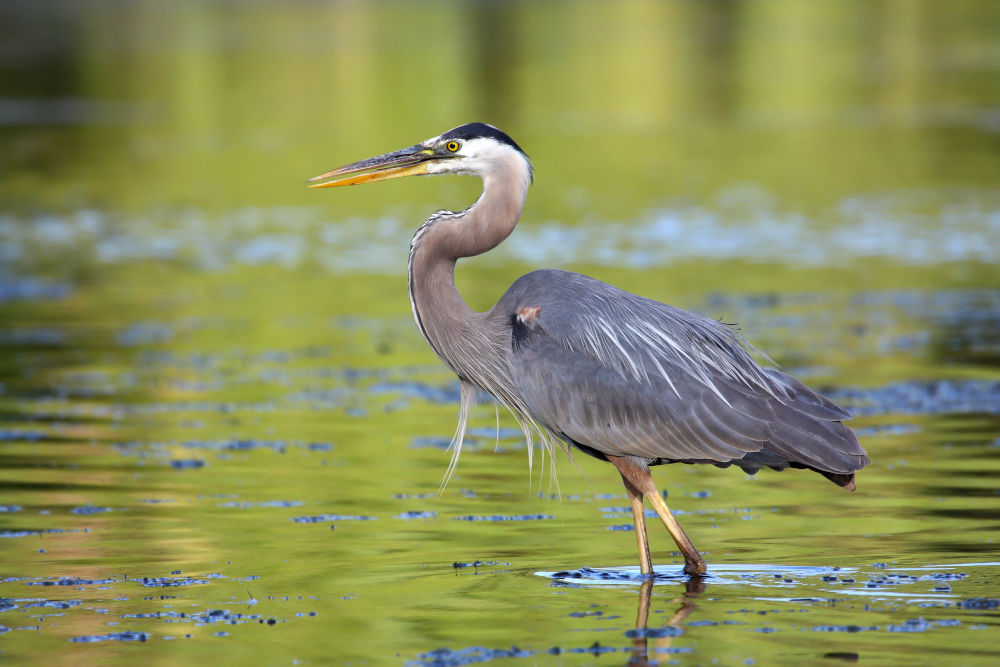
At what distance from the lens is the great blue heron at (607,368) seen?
24.1ft

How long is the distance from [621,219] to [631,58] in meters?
27.8

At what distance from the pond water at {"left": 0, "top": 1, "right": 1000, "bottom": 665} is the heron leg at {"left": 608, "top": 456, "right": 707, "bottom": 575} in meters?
0.09

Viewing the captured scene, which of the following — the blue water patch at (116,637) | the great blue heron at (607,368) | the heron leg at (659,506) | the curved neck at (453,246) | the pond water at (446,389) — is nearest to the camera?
the blue water patch at (116,637)

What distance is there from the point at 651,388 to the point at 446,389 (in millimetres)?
4892

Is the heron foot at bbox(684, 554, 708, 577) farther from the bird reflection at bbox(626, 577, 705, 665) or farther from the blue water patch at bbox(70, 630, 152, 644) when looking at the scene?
the blue water patch at bbox(70, 630, 152, 644)

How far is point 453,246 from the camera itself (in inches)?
315

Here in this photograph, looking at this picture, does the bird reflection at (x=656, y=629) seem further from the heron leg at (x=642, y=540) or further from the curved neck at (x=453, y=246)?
the curved neck at (x=453, y=246)

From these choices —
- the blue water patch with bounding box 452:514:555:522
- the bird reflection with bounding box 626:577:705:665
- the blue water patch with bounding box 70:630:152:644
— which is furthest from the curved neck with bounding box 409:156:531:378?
the blue water patch with bounding box 70:630:152:644

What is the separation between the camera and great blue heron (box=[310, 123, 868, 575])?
24.1 feet

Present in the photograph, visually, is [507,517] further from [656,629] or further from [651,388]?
[656,629]

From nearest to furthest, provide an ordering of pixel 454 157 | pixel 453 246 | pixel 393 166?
pixel 453 246 < pixel 454 157 < pixel 393 166

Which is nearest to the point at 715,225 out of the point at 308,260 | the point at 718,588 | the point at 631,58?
the point at 308,260

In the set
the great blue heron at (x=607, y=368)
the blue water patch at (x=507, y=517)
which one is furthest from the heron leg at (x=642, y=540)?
the blue water patch at (x=507, y=517)

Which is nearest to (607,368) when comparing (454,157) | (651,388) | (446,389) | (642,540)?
(651,388)
